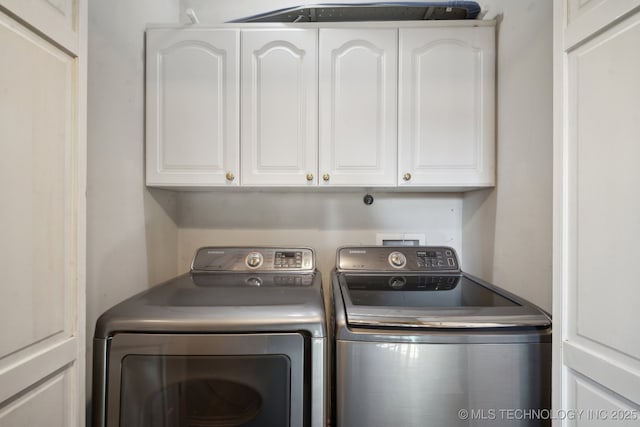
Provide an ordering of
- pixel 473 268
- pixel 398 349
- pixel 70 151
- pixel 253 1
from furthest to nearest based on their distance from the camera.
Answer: pixel 253 1 → pixel 473 268 → pixel 398 349 → pixel 70 151

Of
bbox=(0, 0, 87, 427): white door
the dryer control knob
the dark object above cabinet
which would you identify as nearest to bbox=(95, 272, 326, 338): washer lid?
bbox=(0, 0, 87, 427): white door

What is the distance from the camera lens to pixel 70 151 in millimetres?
653

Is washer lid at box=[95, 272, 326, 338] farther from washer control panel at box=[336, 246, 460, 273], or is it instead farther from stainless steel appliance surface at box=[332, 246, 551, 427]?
washer control panel at box=[336, 246, 460, 273]

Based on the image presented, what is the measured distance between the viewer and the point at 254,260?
1.34 meters

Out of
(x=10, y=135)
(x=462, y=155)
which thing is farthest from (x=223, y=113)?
(x=462, y=155)

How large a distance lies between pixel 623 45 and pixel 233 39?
127 centimetres

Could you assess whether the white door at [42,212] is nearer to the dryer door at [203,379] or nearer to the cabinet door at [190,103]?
the dryer door at [203,379]

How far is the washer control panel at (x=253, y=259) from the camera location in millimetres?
1335

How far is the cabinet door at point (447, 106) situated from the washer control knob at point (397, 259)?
373 millimetres

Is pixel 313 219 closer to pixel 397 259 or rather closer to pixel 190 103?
pixel 397 259

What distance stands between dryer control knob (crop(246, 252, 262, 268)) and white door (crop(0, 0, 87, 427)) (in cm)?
70

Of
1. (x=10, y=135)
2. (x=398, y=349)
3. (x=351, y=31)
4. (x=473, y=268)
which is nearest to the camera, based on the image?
(x=10, y=135)

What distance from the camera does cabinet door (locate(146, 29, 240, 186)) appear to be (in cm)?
122

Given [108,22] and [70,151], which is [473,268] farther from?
[108,22]
